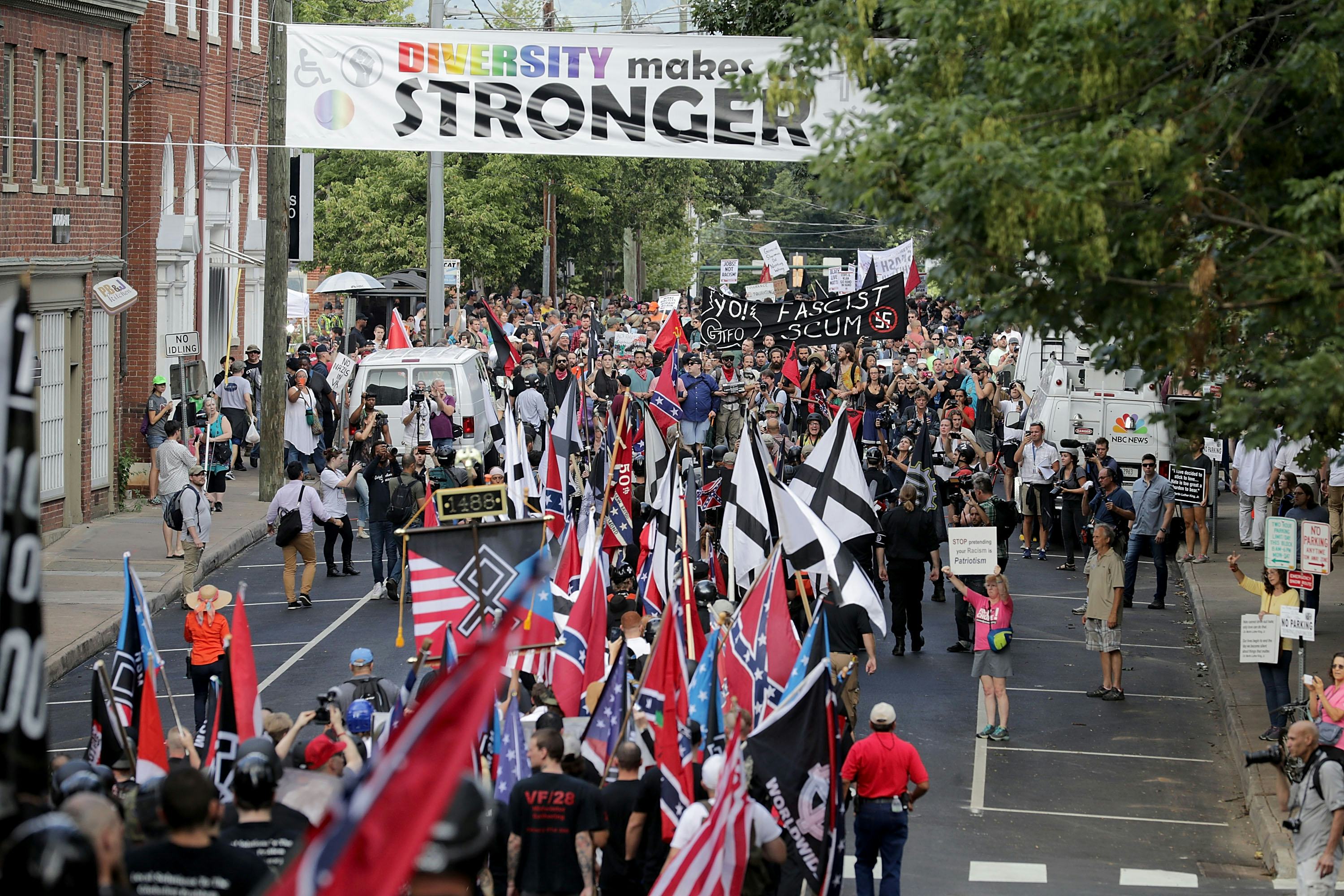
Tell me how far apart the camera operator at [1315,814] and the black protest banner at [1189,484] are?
34.6 feet

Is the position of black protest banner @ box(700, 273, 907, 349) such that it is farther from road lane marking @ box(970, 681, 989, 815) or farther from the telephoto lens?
the telephoto lens

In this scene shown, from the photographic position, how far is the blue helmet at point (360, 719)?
11.3m

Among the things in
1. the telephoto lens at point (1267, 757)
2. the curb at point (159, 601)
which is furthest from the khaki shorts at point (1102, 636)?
the curb at point (159, 601)

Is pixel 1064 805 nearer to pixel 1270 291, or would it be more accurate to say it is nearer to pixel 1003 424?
pixel 1270 291

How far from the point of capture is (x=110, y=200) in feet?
87.9

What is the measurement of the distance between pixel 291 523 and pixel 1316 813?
39.9 ft

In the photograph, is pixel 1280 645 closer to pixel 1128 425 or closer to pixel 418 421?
pixel 1128 425

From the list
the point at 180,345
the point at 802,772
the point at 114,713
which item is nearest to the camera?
the point at 114,713

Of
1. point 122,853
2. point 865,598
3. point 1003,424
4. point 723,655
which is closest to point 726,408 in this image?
point 1003,424

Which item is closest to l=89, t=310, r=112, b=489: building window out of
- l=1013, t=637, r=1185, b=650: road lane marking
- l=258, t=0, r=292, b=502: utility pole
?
l=258, t=0, r=292, b=502: utility pole

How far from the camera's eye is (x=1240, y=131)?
10.2 meters

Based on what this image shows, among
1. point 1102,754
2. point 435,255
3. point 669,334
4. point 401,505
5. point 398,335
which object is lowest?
point 1102,754

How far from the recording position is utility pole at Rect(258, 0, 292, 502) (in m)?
25.7

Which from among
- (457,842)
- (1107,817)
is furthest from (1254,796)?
(457,842)
